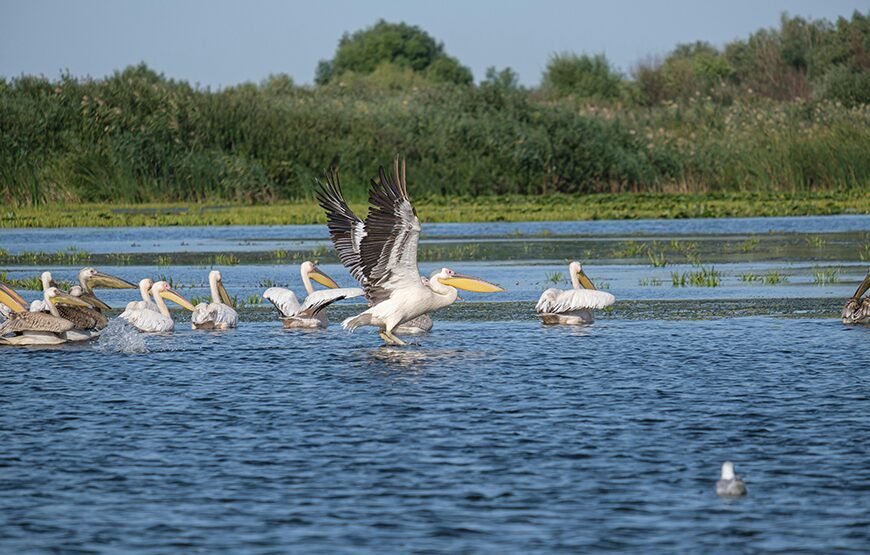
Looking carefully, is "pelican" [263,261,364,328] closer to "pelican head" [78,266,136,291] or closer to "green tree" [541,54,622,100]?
"pelican head" [78,266,136,291]

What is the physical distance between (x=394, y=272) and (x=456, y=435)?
12.9 ft

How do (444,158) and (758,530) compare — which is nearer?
(758,530)

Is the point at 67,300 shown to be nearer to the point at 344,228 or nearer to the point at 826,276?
the point at 344,228

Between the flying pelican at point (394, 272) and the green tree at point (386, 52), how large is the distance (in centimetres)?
6818

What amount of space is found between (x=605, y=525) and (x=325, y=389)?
384cm

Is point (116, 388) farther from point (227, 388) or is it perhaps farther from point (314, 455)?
point (314, 455)

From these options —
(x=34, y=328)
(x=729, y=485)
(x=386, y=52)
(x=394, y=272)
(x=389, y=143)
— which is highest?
(x=386, y=52)

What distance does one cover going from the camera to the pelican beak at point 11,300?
12523mm

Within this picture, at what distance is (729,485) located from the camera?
6668 mm

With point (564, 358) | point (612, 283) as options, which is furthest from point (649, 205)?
point (564, 358)

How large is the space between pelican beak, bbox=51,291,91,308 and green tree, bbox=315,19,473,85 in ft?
223

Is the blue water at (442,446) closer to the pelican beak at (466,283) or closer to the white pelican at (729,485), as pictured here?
the white pelican at (729,485)

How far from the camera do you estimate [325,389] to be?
9859mm

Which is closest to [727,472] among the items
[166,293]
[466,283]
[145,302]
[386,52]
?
[466,283]
